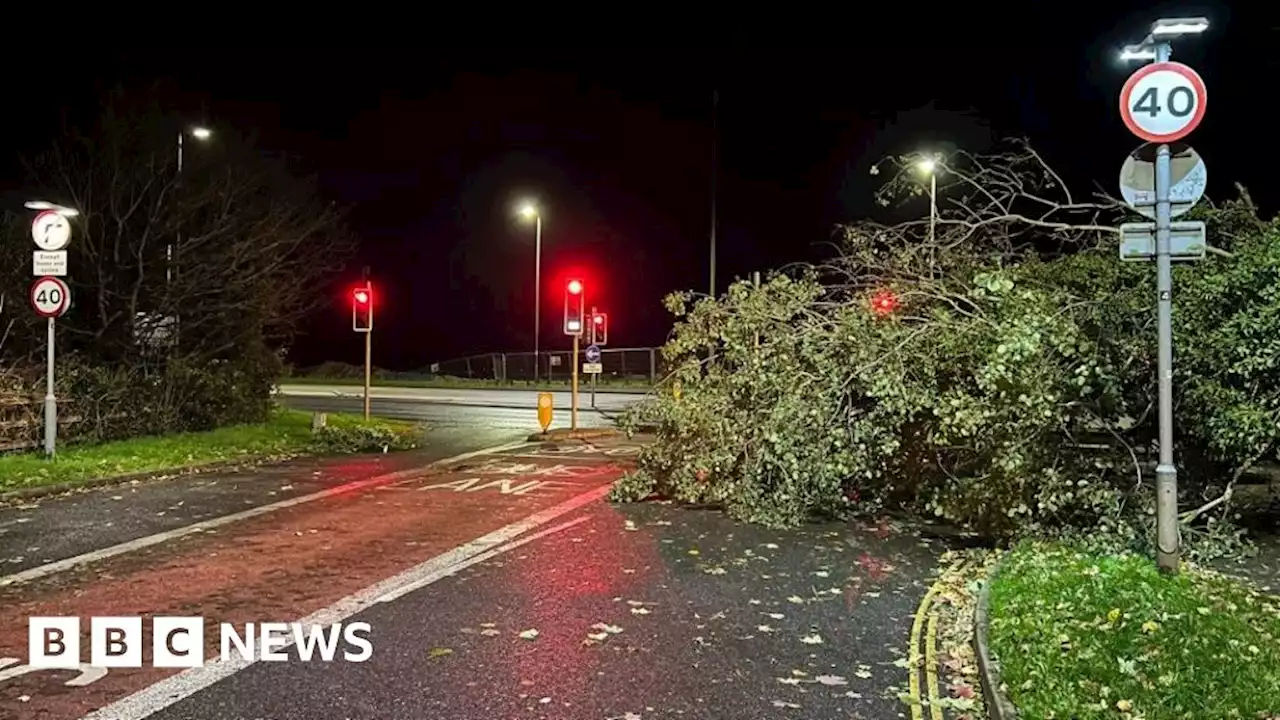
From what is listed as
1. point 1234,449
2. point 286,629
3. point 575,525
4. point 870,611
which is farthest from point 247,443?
point 1234,449

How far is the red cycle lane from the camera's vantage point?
567 centimetres

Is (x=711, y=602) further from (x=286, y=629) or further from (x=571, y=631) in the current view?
(x=286, y=629)

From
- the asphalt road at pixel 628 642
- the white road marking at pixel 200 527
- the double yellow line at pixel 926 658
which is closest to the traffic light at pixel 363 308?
the white road marking at pixel 200 527

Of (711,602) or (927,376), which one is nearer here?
(711,602)

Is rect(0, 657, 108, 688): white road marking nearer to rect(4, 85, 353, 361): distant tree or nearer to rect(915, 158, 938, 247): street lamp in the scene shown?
rect(915, 158, 938, 247): street lamp

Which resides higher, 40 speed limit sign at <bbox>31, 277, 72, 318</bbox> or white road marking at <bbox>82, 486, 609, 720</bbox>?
40 speed limit sign at <bbox>31, 277, 72, 318</bbox>

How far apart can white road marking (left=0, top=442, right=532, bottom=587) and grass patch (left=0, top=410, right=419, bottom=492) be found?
9.76ft

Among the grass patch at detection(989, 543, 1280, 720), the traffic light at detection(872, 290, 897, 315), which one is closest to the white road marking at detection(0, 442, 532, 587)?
the traffic light at detection(872, 290, 897, 315)

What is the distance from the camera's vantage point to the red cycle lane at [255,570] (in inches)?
223

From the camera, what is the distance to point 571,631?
6609 millimetres

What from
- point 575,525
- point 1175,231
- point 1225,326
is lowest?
point 575,525

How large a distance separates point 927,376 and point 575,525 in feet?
12.5

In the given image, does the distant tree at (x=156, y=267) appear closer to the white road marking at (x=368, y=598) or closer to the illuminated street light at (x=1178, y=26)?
the white road marking at (x=368, y=598)

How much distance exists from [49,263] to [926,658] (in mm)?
13655
